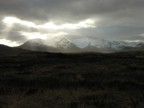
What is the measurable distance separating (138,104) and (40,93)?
7542 millimetres

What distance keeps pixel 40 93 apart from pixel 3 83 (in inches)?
241

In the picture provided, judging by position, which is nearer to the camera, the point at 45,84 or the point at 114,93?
the point at 114,93

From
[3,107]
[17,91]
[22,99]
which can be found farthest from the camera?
[17,91]

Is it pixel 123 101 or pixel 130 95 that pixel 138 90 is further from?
pixel 123 101

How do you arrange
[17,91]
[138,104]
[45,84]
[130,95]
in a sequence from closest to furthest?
[138,104]
[130,95]
[17,91]
[45,84]

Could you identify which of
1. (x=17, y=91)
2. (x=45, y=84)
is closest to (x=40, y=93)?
(x=17, y=91)

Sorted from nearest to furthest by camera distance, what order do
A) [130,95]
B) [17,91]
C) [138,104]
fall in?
[138,104], [130,95], [17,91]

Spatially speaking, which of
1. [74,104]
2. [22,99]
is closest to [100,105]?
[74,104]

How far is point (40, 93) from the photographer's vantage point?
800 inches

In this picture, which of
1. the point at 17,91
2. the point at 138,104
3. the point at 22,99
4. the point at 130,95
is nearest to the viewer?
the point at 138,104

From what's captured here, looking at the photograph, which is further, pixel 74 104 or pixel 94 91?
pixel 94 91

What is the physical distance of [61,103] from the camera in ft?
55.0

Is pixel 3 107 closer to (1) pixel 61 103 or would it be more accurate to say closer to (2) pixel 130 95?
(1) pixel 61 103

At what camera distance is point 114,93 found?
20156mm
